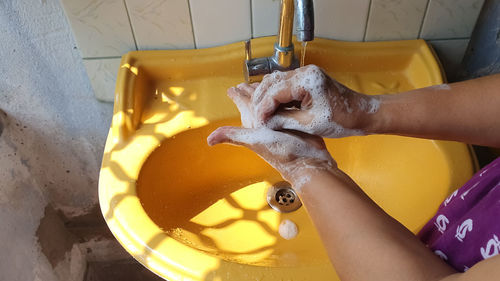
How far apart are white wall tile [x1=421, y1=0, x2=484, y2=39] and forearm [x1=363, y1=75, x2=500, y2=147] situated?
0.30 metres

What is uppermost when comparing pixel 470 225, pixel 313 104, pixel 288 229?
pixel 313 104

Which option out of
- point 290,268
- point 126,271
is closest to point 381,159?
point 290,268

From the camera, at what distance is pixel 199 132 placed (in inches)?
27.5

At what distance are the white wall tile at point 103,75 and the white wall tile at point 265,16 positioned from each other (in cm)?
29

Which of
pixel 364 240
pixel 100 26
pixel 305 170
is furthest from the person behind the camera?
pixel 100 26

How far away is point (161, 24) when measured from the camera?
0.70m

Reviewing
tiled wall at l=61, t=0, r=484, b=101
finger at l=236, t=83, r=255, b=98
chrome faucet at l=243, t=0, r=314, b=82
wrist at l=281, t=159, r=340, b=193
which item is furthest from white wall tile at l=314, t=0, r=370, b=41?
wrist at l=281, t=159, r=340, b=193

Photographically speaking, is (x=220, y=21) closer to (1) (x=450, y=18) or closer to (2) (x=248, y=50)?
(2) (x=248, y=50)

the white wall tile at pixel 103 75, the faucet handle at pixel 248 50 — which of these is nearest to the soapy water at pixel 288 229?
the faucet handle at pixel 248 50

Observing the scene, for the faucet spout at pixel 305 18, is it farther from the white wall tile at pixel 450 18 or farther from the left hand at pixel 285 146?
the white wall tile at pixel 450 18

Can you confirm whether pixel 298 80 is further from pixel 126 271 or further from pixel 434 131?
pixel 126 271

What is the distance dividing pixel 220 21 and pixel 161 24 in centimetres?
12

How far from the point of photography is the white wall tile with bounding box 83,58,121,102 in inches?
29.1

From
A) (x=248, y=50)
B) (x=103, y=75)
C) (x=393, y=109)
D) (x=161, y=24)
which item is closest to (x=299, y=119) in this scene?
(x=393, y=109)
